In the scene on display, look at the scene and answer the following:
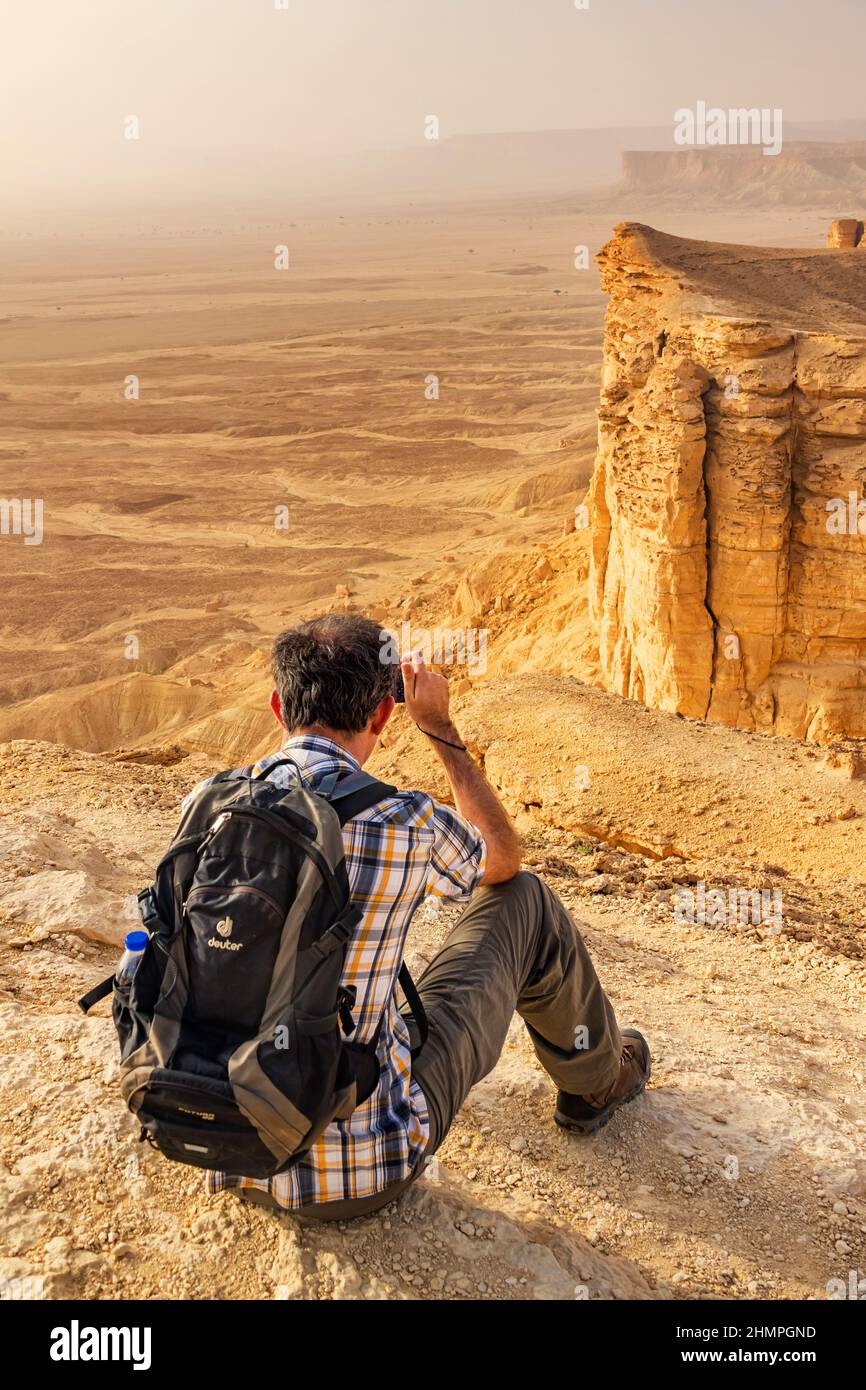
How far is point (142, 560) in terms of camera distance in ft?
Result: 91.9

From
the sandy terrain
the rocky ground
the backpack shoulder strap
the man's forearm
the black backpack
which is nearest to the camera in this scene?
the black backpack

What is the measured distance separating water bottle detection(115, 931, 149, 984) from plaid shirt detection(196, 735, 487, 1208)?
1.54 ft

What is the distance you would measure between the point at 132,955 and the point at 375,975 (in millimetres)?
593

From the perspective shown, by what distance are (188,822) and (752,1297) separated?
2.14 m

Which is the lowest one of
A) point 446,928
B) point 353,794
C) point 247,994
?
point 446,928

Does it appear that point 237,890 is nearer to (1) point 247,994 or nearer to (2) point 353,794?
(1) point 247,994

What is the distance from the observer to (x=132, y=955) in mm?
2664

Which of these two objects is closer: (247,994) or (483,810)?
(247,994)

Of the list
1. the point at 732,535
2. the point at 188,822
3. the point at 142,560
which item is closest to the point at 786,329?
the point at 732,535

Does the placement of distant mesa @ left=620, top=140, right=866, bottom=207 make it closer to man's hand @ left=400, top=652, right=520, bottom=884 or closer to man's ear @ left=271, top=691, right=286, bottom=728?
man's hand @ left=400, top=652, right=520, bottom=884

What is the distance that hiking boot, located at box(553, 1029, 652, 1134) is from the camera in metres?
3.77

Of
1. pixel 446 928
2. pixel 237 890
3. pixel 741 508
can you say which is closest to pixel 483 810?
pixel 237 890

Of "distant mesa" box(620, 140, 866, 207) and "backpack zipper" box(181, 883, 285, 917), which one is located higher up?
"distant mesa" box(620, 140, 866, 207)

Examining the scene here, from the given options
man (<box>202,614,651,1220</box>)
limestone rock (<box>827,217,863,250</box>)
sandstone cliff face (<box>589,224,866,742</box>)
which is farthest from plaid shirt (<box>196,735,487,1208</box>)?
limestone rock (<box>827,217,863,250</box>)
